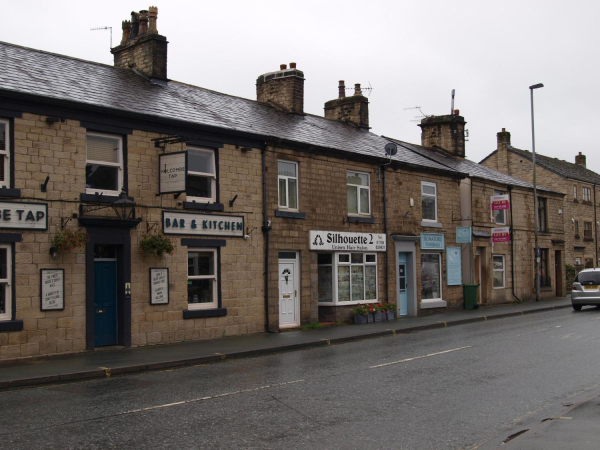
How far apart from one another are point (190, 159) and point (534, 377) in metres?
10.7

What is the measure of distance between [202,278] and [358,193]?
781 centimetres

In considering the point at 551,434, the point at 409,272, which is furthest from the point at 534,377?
the point at 409,272

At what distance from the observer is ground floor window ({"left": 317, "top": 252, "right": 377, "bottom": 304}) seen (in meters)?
22.2

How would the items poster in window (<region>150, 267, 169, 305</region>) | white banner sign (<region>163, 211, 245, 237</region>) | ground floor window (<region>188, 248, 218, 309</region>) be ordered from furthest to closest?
ground floor window (<region>188, 248, 218, 309</region>), white banner sign (<region>163, 211, 245, 237</region>), poster in window (<region>150, 267, 169, 305</region>)

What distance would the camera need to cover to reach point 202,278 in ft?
58.4

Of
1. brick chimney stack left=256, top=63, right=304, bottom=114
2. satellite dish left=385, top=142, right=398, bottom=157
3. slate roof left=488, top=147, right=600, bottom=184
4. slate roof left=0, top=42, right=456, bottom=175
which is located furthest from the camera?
slate roof left=488, top=147, right=600, bottom=184

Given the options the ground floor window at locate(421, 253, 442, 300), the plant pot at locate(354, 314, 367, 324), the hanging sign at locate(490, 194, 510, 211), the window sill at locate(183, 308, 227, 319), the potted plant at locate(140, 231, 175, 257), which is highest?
the hanging sign at locate(490, 194, 510, 211)

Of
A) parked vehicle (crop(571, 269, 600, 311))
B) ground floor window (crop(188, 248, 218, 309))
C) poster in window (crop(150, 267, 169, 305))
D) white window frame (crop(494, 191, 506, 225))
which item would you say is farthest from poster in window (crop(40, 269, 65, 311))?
white window frame (crop(494, 191, 506, 225))

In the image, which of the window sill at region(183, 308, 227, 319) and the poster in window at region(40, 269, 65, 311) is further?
the window sill at region(183, 308, 227, 319)

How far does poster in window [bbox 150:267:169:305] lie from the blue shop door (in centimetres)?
90

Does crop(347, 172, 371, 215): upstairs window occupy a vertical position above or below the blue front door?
above

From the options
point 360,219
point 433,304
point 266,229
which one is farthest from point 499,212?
point 266,229

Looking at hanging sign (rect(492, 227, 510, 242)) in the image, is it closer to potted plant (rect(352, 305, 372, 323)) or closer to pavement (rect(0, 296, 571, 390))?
pavement (rect(0, 296, 571, 390))

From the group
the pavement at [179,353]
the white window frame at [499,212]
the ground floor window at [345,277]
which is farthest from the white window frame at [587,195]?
the ground floor window at [345,277]
